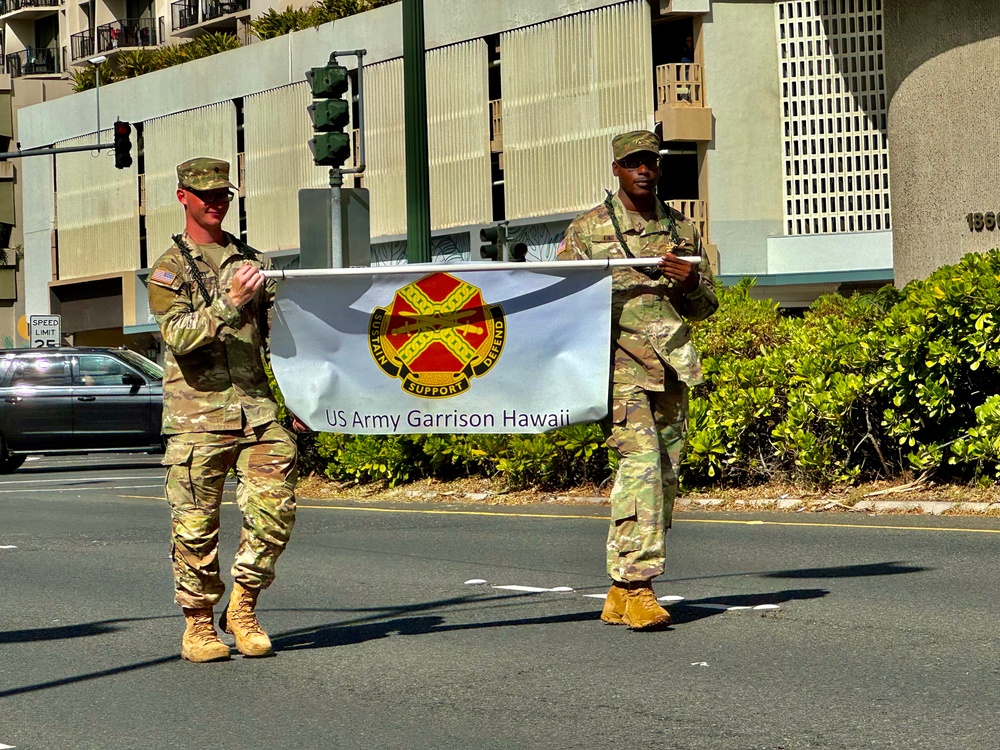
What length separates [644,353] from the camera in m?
7.92

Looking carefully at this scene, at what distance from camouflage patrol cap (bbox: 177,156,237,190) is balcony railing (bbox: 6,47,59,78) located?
6670 cm

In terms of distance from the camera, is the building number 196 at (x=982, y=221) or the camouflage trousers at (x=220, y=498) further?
the building number 196 at (x=982, y=221)

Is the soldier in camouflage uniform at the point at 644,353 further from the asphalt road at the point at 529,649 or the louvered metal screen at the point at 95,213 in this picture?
the louvered metal screen at the point at 95,213

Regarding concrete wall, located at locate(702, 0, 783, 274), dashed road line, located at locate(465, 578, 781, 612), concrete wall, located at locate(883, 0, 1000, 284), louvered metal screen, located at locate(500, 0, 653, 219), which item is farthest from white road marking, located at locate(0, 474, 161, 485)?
concrete wall, located at locate(702, 0, 783, 274)


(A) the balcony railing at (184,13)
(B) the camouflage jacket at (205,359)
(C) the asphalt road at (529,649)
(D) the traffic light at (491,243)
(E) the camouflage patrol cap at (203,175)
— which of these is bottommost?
(C) the asphalt road at (529,649)

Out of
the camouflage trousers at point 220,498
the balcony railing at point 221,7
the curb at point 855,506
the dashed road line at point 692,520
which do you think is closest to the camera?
the camouflage trousers at point 220,498

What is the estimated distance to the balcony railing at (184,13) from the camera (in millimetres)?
61147

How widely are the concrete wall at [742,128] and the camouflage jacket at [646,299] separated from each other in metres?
32.5

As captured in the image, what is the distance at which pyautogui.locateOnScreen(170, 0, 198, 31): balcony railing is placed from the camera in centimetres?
6115

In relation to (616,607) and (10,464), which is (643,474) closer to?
(616,607)

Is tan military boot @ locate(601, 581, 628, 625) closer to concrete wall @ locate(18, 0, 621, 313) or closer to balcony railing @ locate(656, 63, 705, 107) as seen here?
balcony railing @ locate(656, 63, 705, 107)

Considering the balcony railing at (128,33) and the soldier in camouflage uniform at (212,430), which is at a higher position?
the balcony railing at (128,33)

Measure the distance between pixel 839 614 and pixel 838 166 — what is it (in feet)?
107

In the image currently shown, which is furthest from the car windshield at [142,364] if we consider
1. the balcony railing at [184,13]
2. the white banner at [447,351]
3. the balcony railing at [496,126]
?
the balcony railing at [184,13]
